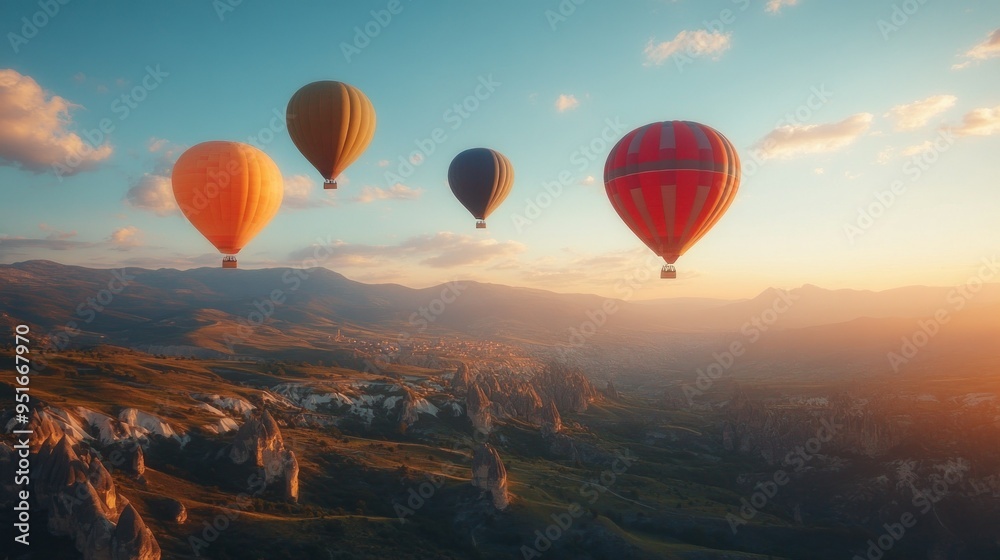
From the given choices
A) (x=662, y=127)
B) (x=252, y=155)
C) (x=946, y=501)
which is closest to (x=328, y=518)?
(x=252, y=155)

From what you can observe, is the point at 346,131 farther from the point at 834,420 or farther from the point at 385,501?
the point at 834,420

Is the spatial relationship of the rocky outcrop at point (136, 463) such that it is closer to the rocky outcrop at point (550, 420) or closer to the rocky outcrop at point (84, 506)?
the rocky outcrop at point (84, 506)

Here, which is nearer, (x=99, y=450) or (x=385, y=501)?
(x=99, y=450)

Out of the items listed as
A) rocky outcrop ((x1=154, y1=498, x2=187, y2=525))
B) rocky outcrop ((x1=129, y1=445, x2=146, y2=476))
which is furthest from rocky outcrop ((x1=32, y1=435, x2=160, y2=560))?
rocky outcrop ((x1=129, y1=445, x2=146, y2=476))

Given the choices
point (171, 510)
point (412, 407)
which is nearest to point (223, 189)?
point (171, 510)

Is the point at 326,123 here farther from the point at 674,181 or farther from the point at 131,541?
the point at 131,541
